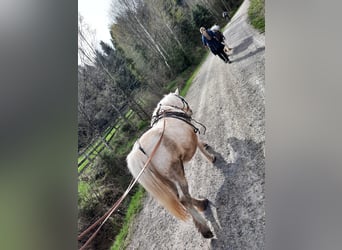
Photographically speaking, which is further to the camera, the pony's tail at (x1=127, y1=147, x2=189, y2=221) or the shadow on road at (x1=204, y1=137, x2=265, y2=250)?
the pony's tail at (x1=127, y1=147, x2=189, y2=221)

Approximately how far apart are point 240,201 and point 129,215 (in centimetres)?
58

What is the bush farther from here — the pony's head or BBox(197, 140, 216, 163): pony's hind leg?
BBox(197, 140, 216, 163): pony's hind leg

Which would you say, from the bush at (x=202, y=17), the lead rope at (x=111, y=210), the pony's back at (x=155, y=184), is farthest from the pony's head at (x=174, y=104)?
the bush at (x=202, y=17)

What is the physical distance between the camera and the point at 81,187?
187cm

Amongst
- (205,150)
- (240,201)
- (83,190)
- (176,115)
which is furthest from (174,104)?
(83,190)

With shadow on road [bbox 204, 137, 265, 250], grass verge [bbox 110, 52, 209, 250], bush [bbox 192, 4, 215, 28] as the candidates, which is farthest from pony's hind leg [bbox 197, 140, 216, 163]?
bush [bbox 192, 4, 215, 28]

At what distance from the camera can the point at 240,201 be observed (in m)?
1.61

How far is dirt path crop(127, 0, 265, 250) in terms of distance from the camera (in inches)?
62.4

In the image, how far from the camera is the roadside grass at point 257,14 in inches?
61.2

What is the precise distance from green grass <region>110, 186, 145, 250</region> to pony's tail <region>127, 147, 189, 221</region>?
0.06m

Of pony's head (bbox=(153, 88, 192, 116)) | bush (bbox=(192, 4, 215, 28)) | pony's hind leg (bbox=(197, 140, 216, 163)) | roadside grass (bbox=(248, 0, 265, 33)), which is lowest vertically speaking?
pony's hind leg (bbox=(197, 140, 216, 163))

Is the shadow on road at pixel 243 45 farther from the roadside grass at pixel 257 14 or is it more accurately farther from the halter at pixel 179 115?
the halter at pixel 179 115
